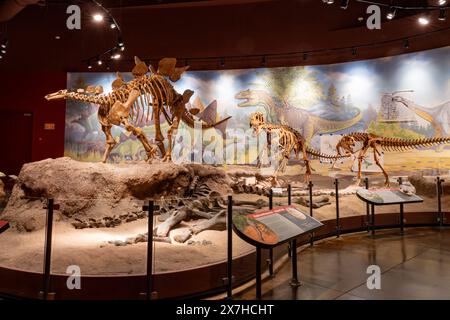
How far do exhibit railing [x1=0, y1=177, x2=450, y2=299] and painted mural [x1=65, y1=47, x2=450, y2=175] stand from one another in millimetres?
5702

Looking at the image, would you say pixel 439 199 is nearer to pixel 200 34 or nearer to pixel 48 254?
pixel 48 254

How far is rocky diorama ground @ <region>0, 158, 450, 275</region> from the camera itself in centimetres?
312

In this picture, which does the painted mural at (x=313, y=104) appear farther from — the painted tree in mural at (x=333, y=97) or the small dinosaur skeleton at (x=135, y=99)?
the small dinosaur skeleton at (x=135, y=99)

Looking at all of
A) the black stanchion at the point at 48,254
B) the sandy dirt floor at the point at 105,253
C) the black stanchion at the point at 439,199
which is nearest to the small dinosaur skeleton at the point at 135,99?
the sandy dirt floor at the point at 105,253

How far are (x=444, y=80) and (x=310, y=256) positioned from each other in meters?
7.12

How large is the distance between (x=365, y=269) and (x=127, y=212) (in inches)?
125

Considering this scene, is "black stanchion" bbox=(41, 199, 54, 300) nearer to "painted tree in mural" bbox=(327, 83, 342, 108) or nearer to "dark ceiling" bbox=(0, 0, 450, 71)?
"dark ceiling" bbox=(0, 0, 450, 71)

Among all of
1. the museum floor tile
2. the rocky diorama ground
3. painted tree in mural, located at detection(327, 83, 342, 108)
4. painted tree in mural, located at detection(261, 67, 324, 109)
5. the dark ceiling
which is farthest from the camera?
painted tree in mural, located at detection(261, 67, 324, 109)

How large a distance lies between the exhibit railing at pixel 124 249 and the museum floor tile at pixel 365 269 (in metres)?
0.36

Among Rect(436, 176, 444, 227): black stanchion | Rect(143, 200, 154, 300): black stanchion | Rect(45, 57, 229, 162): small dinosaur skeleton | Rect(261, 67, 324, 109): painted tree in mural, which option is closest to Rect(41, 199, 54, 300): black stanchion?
Rect(143, 200, 154, 300): black stanchion

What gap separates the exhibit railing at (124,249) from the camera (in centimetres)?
280

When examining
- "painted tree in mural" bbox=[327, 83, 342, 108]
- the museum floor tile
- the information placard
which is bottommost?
the museum floor tile

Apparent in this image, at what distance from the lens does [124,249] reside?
A: 330 centimetres

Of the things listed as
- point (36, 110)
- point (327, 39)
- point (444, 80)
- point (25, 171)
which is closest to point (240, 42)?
point (327, 39)
